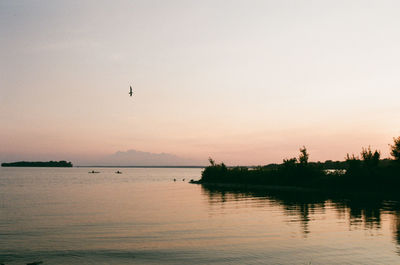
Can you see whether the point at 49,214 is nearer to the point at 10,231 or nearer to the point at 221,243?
the point at 10,231

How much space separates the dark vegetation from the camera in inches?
2679

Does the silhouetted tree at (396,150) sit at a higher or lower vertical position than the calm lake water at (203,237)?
higher

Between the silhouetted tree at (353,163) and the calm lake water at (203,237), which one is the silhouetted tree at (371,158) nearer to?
the silhouetted tree at (353,163)

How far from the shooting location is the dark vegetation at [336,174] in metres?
68.1

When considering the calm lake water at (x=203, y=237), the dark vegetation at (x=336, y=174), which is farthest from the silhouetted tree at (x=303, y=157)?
the calm lake water at (x=203, y=237)

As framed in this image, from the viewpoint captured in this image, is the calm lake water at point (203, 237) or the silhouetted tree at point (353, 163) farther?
the silhouetted tree at point (353, 163)

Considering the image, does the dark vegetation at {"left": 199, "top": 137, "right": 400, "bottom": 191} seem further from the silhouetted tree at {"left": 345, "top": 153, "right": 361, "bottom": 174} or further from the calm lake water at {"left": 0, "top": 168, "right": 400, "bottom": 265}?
the calm lake water at {"left": 0, "top": 168, "right": 400, "bottom": 265}

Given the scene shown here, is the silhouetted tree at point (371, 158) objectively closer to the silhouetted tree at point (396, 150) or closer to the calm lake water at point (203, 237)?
the silhouetted tree at point (396, 150)

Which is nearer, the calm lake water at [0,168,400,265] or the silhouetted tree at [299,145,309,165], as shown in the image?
the calm lake water at [0,168,400,265]

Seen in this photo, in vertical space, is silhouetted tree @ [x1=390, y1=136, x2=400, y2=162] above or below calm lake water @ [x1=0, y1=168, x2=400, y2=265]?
above

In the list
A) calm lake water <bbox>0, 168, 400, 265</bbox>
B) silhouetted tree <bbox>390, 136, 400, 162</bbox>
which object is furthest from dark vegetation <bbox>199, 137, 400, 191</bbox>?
calm lake water <bbox>0, 168, 400, 265</bbox>

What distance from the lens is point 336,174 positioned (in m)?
79.1

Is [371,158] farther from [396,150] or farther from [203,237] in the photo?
[203,237]

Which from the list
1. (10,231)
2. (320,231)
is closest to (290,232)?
(320,231)
